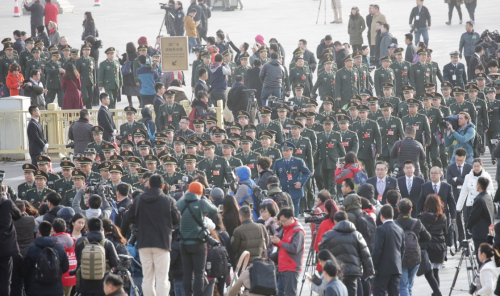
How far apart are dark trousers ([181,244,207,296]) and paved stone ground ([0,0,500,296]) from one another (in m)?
17.5

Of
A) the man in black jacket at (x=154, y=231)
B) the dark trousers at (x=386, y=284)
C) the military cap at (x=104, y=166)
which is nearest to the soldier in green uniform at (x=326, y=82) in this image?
the military cap at (x=104, y=166)

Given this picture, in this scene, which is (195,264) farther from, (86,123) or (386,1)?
(386,1)

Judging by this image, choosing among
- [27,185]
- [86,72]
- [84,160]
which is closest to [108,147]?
[84,160]

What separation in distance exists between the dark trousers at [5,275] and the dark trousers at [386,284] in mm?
4571

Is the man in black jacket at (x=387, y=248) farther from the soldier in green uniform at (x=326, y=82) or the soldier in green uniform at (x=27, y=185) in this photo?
the soldier in green uniform at (x=326, y=82)

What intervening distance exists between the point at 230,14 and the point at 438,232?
93.1 feet

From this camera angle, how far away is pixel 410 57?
28.5m

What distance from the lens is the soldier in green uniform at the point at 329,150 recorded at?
20.4m

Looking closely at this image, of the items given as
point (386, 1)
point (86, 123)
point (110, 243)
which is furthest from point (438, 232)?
point (386, 1)

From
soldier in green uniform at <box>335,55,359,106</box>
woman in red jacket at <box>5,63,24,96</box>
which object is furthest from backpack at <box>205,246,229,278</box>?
woman in red jacket at <box>5,63,24,96</box>

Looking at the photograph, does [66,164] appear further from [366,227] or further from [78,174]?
[366,227]

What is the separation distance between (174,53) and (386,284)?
12.9 m

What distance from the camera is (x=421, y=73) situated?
25.7 m

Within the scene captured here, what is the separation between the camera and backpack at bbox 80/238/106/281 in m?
12.8
